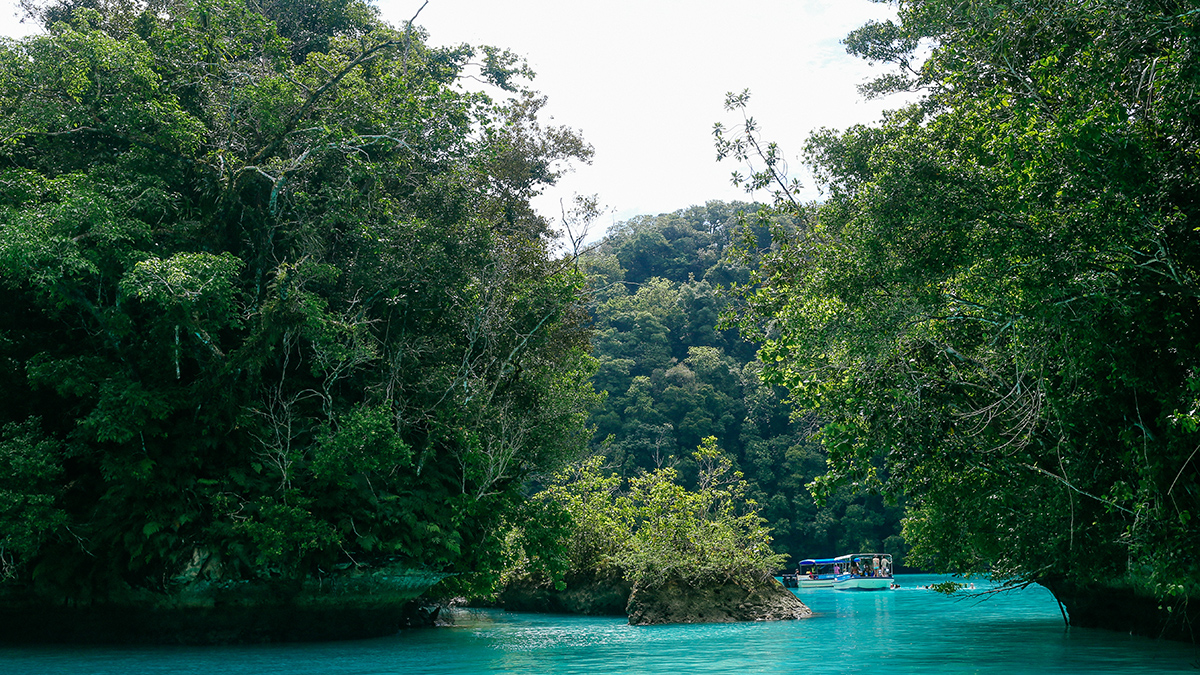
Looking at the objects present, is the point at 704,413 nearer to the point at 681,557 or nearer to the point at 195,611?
the point at 681,557

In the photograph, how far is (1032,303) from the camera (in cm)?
896

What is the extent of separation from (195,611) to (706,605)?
13.9 m

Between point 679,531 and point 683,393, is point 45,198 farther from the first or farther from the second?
point 683,393

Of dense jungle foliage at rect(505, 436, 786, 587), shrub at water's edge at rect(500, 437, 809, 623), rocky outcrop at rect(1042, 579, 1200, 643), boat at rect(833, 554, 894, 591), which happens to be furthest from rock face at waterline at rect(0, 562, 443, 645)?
boat at rect(833, 554, 894, 591)

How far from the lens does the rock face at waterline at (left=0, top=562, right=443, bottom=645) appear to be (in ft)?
52.3

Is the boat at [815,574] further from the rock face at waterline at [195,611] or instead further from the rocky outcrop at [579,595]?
the rock face at waterline at [195,611]

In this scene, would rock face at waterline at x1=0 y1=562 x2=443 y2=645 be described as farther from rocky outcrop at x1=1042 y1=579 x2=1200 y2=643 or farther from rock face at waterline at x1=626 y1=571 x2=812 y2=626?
rocky outcrop at x1=1042 y1=579 x2=1200 y2=643

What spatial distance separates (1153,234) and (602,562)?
22846 millimetres

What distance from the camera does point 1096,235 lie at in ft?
28.2

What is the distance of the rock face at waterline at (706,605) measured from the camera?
23.8 metres

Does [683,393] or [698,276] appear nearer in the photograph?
[683,393]

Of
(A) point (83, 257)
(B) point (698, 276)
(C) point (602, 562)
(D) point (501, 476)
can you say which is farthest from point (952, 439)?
(B) point (698, 276)

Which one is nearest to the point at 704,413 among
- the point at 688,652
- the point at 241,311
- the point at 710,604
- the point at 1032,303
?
the point at 710,604

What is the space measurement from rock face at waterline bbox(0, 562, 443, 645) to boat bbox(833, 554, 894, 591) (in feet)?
103
